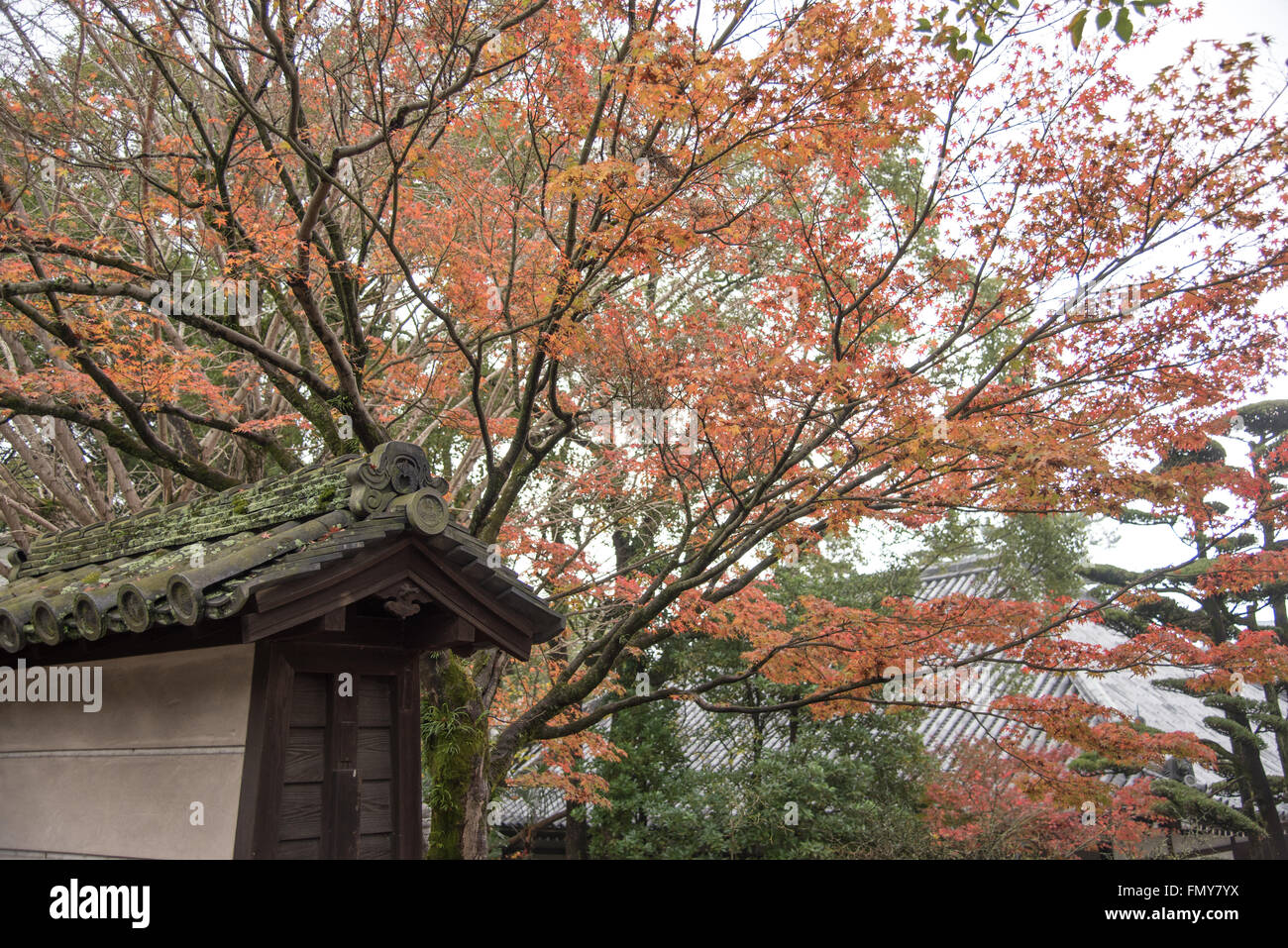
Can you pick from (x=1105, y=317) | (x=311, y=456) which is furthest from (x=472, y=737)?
(x=311, y=456)

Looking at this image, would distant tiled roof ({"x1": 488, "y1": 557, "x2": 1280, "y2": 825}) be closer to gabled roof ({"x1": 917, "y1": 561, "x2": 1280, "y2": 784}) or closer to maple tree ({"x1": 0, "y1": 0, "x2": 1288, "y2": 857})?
gabled roof ({"x1": 917, "y1": 561, "x2": 1280, "y2": 784})

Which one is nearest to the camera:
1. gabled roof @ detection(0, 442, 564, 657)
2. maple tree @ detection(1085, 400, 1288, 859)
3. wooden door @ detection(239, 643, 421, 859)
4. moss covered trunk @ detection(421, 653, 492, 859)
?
gabled roof @ detection(0, 442, 564, 657)

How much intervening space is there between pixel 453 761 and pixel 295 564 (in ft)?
12.3

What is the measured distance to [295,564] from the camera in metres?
4.24

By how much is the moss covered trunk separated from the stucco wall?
2.71 m

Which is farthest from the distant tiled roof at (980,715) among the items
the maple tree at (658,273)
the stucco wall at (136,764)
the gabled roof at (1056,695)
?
the stucco wall at (136,764)

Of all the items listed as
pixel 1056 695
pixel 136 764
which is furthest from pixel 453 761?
pixel 1056 695

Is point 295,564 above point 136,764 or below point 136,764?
above

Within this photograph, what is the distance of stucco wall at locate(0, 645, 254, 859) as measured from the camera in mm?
4422

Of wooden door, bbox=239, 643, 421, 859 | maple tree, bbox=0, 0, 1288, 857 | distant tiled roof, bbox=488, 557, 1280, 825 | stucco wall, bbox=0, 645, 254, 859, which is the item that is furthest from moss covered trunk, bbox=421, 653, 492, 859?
distant tiled roof, bbox=488, 557, 1280, 825

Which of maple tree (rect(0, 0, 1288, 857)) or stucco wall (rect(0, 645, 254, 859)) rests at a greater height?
maple tree (rect(0, 0, 1288, 857))

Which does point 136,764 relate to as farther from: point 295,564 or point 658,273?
point 658,273

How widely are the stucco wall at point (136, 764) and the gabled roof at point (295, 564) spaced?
1.47 feet
